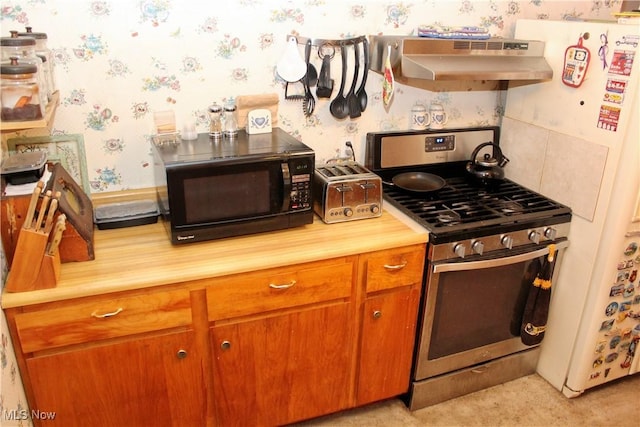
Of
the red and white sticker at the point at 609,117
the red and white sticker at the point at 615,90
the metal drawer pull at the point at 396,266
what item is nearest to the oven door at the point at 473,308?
the metal drawer pull at the point at 396,266

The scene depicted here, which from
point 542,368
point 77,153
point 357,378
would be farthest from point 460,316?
point 77,153

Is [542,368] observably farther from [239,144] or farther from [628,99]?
[239,144]

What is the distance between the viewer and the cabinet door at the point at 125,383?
5.37ft

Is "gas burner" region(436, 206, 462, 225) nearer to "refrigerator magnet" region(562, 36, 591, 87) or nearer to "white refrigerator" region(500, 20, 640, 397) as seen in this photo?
"white refrigerator" region(500, 20, 640, 397)

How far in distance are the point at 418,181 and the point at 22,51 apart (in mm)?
1642

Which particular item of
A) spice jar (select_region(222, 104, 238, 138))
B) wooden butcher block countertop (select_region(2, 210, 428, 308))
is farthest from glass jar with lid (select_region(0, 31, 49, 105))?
spice jar (select_region(222, 104, 238, 138))

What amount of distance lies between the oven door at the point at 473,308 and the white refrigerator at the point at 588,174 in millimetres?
156

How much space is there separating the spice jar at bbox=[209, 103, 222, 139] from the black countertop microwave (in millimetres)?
74

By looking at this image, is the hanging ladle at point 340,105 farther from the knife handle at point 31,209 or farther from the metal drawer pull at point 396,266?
the knife handle at point 31,209

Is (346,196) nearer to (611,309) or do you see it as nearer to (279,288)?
(279,288)

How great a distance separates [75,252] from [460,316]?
4.86 feet

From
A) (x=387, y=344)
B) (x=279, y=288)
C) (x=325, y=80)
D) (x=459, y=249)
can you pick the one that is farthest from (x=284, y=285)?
(x=325, y=80)

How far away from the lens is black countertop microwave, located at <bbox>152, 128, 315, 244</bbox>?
175 centimetres

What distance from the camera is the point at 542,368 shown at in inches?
97.4
